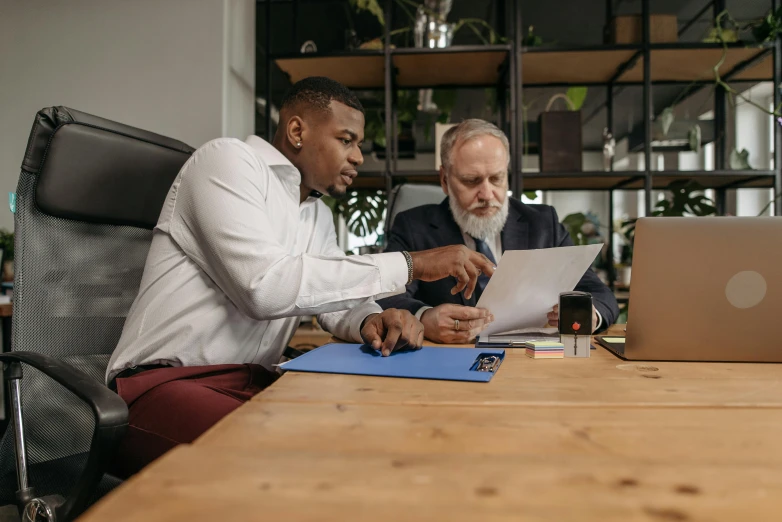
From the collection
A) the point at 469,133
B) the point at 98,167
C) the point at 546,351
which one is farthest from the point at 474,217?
the point at 98,167

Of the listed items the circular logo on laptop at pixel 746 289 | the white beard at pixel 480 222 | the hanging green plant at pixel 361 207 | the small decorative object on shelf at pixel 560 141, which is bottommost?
the circular logo on laptop at pixel 746 289

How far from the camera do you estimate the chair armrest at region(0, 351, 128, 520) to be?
0.71 m

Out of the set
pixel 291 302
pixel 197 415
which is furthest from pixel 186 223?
pixel 197 415

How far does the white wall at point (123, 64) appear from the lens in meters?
2.80

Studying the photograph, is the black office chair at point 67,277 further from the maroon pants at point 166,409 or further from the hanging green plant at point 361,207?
the hanging green plant at point 361,207

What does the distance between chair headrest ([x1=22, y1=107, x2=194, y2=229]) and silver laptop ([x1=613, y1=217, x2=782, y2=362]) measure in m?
0.99

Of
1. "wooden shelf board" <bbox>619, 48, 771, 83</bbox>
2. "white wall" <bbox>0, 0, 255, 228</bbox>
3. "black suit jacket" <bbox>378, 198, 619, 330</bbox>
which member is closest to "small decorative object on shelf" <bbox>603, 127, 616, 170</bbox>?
"wooden shelf board" <bbox>619, 48, 771, 83</bbox>

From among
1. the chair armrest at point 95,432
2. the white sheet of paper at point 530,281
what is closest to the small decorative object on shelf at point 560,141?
the white sheet of paper at point 530,281

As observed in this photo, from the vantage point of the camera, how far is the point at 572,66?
287cm

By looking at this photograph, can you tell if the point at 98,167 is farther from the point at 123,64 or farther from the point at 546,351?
the point at 123,64

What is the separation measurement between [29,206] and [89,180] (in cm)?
12

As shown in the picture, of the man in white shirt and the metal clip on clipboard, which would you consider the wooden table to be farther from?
the man in white shirt

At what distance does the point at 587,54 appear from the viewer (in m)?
2.70

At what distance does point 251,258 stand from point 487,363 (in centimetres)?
47
